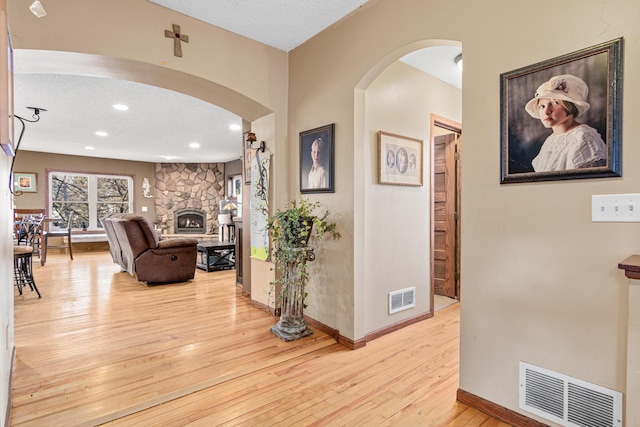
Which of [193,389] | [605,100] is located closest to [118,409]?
[193,389]

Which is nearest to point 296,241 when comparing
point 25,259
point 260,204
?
point 260,204

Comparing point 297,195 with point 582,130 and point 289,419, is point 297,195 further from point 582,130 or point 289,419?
point 582,130

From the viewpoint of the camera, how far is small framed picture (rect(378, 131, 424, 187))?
9.15 feet

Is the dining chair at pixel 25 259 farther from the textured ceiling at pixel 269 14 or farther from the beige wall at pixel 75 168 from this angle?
the textured ceiling at pixel 269 14

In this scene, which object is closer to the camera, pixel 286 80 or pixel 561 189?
pixel 561 189

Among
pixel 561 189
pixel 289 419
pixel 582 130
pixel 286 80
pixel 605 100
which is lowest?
pixel 289 419

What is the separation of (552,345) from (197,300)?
3517 millimetres

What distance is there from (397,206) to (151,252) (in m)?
3.51

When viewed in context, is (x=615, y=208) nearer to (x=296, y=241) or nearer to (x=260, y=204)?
(x=296, y=241)

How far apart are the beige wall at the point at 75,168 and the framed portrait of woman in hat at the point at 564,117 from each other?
9612 millimetres

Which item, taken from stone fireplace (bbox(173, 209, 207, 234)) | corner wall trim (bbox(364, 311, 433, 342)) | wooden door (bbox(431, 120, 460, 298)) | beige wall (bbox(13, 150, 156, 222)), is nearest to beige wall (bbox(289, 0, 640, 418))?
corner wall trim (bbox(364, 311, 433, 342))

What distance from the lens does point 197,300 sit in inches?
153

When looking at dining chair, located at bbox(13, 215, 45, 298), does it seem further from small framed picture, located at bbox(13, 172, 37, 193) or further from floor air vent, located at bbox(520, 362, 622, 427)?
floor air vent, located at bbox(520, 362, 622, 427)

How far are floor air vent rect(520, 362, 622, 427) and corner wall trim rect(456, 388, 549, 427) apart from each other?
0.05 metres
